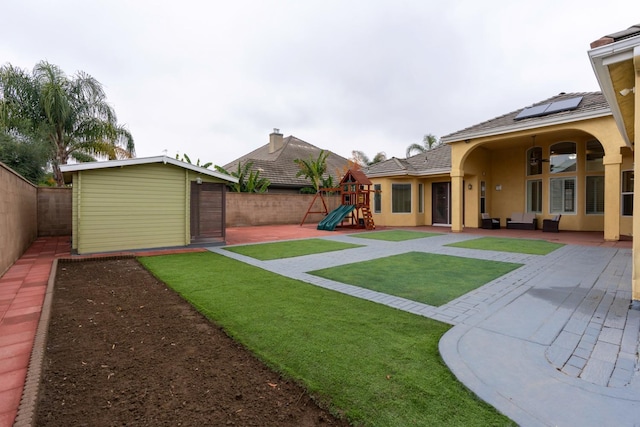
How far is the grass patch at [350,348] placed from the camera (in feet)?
6.85

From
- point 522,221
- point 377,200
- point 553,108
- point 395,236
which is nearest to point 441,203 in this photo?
point 377,200

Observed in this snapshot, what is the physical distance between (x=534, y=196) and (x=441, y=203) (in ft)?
14.3

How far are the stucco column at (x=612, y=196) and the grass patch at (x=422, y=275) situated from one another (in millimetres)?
6497

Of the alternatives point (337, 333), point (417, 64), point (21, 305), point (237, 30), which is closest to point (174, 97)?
point (237, 30)

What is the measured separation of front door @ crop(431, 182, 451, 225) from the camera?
17.2 m

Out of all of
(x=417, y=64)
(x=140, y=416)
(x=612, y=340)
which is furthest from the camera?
(x=417, y=64)

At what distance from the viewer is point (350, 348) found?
2988 mm

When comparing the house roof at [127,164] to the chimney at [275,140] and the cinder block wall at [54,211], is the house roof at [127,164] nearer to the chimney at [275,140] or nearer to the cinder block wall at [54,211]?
the cinder block wall at [54,211]

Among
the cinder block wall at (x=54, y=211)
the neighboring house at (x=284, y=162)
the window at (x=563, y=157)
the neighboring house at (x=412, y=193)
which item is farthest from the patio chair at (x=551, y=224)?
the cinder block wall at (x=54, y=211)

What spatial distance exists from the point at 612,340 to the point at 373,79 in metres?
17.1

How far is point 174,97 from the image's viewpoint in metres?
17.8

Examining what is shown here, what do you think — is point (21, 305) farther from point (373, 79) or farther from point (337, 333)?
point (373, 79)

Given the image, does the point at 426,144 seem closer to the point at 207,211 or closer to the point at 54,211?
the point at 207,211

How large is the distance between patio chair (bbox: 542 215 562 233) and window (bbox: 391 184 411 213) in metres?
6.30
